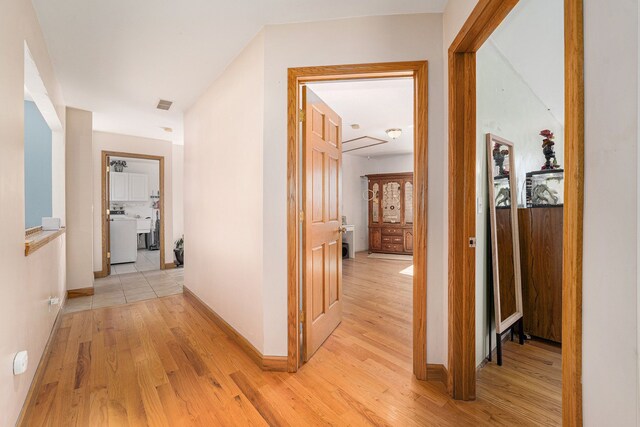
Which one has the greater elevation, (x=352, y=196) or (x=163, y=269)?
(x=352, y=196)

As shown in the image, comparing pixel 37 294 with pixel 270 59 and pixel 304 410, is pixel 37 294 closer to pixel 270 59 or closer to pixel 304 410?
pixel 304 410

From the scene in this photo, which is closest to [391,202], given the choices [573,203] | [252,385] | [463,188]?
[463,188]

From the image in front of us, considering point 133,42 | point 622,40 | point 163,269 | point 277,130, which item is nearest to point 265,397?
point 277,130

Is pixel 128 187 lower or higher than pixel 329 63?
lower

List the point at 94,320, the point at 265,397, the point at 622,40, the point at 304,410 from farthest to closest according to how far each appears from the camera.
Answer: the point at 94,320, the point at 265,397, the point at 304,410, the point at 622,40

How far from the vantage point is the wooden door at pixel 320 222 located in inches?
81.8

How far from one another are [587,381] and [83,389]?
2.51 meters

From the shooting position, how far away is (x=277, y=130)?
6.40 feet

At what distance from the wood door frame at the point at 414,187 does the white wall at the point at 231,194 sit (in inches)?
8.7

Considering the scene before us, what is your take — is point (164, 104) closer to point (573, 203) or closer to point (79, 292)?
point (79, 292)

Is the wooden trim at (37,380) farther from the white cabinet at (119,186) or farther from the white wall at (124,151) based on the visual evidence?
the white cabinet at (119,186)

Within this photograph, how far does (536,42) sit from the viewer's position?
2.09 metres

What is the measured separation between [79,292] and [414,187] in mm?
4347

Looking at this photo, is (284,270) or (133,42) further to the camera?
(133,42)
